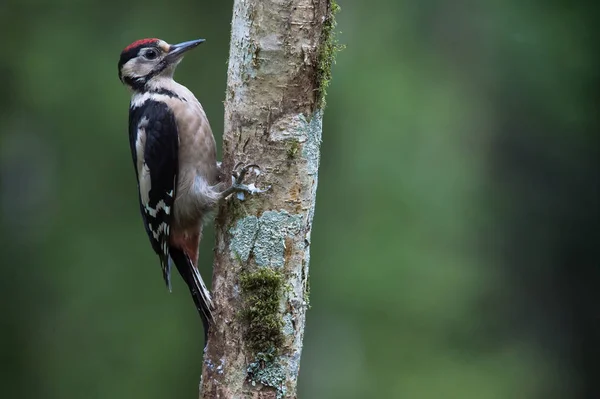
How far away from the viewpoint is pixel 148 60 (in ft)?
15.3

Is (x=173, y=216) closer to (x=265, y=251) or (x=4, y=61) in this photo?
(x=265, y=251)

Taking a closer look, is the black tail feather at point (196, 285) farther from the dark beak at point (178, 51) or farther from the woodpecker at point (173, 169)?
the dark beak at point (178, 51)

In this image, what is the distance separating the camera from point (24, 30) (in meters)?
7.68

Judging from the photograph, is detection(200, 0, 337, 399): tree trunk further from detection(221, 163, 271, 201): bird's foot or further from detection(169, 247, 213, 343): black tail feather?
detection(169, 247, 213, 343): black tail feather

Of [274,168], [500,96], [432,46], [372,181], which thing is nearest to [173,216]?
[274,168]

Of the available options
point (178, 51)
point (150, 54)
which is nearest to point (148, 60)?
point (150, 54)

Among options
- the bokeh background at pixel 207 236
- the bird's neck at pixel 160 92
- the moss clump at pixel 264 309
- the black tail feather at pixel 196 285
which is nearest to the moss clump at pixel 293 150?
the moss clump at pixel 264 309

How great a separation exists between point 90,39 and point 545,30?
14.0ft

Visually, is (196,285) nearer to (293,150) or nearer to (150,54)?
(293,150)

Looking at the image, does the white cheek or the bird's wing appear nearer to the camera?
the bird's wing

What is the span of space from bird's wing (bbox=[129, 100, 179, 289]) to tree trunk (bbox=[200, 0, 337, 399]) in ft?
3.34

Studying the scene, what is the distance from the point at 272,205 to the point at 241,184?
16 centimetres

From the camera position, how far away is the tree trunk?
3.30 metres

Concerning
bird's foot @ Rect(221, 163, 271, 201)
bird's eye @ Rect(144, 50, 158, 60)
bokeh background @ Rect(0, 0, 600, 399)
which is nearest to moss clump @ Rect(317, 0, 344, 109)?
bird's foot @ Rect(221, 163, 271, 201)
